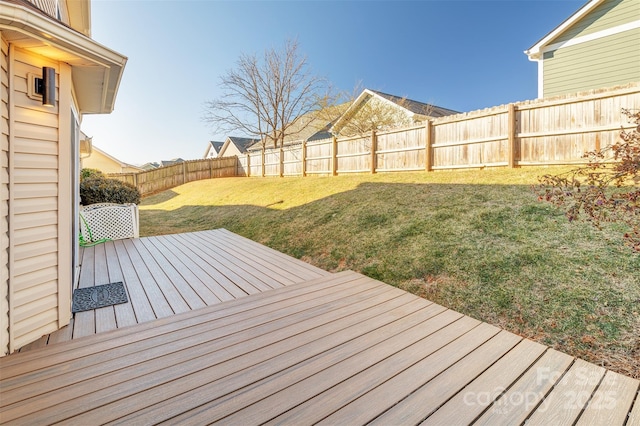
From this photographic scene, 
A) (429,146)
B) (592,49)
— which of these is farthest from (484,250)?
(592,49)

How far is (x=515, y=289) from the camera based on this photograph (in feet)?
10.2

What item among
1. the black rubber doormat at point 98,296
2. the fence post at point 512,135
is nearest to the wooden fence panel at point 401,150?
the fence post at point 512,135

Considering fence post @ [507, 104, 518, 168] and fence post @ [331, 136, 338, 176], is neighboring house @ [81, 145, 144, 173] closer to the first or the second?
fence post @ [331, 136, 338, 176]

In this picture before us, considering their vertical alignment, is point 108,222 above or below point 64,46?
below

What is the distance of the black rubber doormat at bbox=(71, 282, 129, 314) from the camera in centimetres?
300

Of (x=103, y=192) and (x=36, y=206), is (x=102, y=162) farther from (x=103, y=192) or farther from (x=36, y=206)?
(x=36, y=206)

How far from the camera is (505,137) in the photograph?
713cm

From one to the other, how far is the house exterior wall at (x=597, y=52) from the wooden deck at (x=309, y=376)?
10.5 m

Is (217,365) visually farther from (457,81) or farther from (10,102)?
(457,81)

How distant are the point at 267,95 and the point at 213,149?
55.9 feet

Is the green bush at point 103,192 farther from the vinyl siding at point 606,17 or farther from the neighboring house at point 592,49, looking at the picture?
the vinyl siding at point 606,17

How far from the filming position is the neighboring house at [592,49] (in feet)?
27.6

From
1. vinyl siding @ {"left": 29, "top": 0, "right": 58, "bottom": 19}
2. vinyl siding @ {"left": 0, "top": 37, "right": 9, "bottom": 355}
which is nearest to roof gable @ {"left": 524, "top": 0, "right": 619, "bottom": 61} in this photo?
vinyl siding @ {"left": 29, "top": 0, "right": 58, "bottom": 19}

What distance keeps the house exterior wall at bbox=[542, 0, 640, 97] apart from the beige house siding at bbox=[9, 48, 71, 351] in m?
12.6
